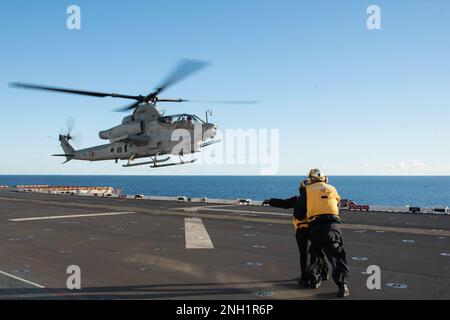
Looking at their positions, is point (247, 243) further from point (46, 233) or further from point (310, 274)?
point (46, 233)

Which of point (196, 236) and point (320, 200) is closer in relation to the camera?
point (320, 200)

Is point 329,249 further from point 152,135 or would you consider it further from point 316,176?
point 152,135

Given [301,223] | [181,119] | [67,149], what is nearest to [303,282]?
[301,223]

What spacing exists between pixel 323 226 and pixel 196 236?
8743 millimetres

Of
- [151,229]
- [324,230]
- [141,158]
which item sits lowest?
[151,229]

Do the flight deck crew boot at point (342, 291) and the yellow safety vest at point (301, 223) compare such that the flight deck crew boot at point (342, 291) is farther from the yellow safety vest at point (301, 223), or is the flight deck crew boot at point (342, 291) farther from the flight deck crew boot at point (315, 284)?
the yellow safety vest at point (301, 223)

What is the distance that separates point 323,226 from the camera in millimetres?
7910

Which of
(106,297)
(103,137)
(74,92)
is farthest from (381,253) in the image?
(103,137)

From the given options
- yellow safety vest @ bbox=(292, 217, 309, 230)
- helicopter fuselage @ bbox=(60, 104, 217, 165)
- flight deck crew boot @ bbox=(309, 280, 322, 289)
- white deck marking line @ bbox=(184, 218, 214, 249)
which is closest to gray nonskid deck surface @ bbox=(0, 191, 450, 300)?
flight deck crew boot @ bbox=(309, 280, 322, 289)

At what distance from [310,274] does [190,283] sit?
256cm

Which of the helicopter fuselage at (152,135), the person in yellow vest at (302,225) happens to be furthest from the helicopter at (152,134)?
the person in yellow vest at (302,225)

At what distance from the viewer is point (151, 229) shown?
18.3 meters

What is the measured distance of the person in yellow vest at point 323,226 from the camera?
7746 millimetres
